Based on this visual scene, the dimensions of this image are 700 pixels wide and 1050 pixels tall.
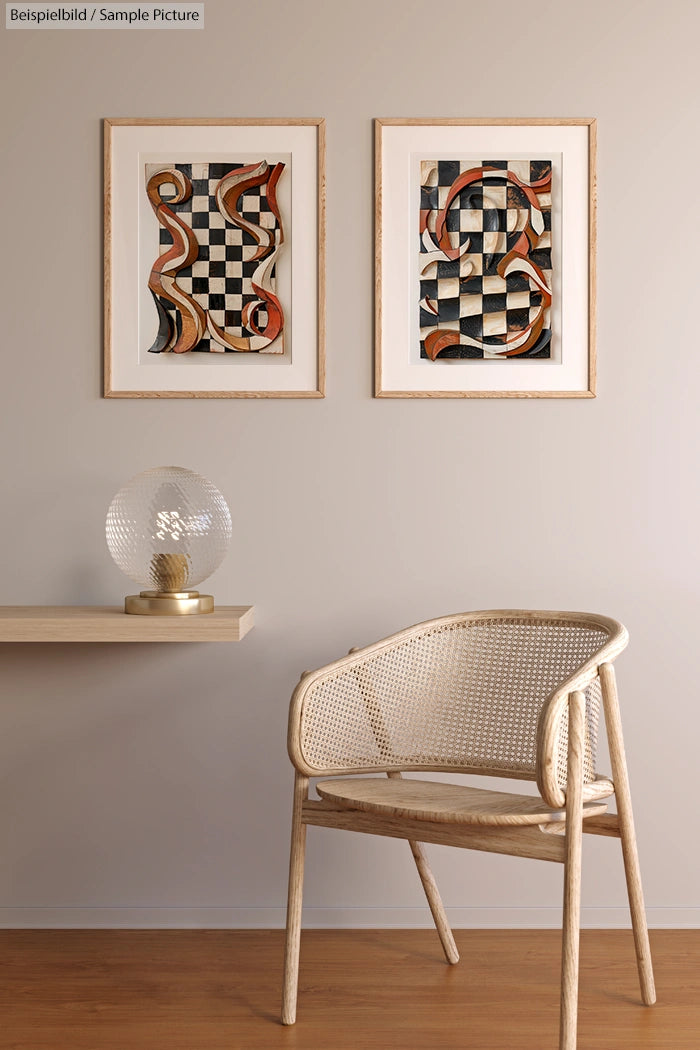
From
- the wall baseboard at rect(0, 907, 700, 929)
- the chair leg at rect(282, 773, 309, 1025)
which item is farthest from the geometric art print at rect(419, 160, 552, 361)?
the wall baseboard at rect(0, 907, 700, 929)

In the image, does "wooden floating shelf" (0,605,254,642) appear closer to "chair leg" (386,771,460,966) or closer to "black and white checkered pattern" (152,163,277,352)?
"chair leg" (386,771,460,966)

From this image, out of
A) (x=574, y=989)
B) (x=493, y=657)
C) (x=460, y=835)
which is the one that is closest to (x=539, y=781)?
(x=460, y=835)

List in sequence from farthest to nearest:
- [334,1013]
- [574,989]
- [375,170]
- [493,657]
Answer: [375,170] → [493,657] → [334,1013] → [574,989]

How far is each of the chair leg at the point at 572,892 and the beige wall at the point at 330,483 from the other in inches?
27.6

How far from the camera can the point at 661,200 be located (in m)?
2.31

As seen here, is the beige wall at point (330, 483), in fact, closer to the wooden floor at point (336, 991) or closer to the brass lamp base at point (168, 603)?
the wooden floor at point (336, 991)

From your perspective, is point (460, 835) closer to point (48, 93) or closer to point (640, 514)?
point (640, 514)

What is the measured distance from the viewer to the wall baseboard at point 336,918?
7.55 feet

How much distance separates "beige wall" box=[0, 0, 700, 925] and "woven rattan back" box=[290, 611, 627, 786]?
0.24 meters

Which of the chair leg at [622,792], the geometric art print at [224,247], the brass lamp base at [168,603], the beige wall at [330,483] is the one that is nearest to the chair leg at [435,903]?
the beige wall at [330,483]

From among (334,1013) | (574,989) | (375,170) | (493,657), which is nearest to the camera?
(574,989)

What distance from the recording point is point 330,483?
92.0 inches

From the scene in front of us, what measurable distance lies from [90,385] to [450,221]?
3.06 ft

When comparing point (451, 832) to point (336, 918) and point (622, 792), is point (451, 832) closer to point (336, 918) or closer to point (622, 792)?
point (622, 792)
